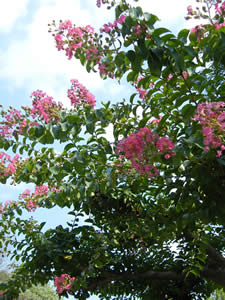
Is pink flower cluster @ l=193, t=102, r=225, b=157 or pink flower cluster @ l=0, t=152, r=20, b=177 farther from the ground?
pink flower cluster @ l=0, t=152, r=20, b=177

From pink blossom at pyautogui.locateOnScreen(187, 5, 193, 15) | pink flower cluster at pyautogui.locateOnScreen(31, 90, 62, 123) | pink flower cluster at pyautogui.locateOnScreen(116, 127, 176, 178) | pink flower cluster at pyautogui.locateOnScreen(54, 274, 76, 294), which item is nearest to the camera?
pink flower cluster at pyautogui.locateOnScreen(116, 127, 176, 178)

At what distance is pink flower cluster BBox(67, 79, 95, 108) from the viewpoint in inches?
107

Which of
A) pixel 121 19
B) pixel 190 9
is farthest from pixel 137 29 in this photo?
pixel 190 9

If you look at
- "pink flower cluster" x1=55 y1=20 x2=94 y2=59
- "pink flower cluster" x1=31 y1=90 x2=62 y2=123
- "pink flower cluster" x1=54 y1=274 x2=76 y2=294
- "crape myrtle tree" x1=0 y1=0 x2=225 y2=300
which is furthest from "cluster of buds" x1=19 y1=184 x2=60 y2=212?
"pink flower cluster" x1=55 y1=20 x2=94 y2=59

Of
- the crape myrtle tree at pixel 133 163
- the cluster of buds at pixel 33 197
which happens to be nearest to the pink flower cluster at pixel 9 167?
the crape myrtle tree at pixel 133 163

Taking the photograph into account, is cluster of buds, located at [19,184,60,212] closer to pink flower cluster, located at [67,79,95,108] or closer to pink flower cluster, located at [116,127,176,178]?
pink flower cluster, located at [67,79,95,108]

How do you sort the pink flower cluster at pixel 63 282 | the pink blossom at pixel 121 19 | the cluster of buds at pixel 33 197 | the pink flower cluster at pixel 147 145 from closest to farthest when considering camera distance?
the pink flower cluster at pixel 147 145
the pink blossom at pixel 121 19
the pink flower cluster at pixel 63 282
the cluster of buds at pixel 33 197

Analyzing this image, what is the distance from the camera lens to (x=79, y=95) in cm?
275

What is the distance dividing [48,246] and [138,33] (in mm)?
2702

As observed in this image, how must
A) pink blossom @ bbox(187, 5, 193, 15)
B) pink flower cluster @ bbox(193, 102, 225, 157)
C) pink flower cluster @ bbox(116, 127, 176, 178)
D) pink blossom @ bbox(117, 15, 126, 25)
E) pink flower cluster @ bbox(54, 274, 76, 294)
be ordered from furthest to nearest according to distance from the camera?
pink flower cluster @ bbox(54, 274, 76, 294) → pink blossom @ bbox(187, 5, 193, 15) → pink blossom @ bbox(117, 15, 126, 25) → pink flower cluster @ bbox(116, 127, 176, 178) → pink flower cluster @ bbox(193, 102, 225, 157)

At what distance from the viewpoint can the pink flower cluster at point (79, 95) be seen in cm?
271

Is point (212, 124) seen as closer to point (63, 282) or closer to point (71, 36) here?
point (71, 36)

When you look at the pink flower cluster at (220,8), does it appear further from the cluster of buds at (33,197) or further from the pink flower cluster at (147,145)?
the cluster of buds at (33,197)

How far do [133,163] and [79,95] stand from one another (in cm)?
144
